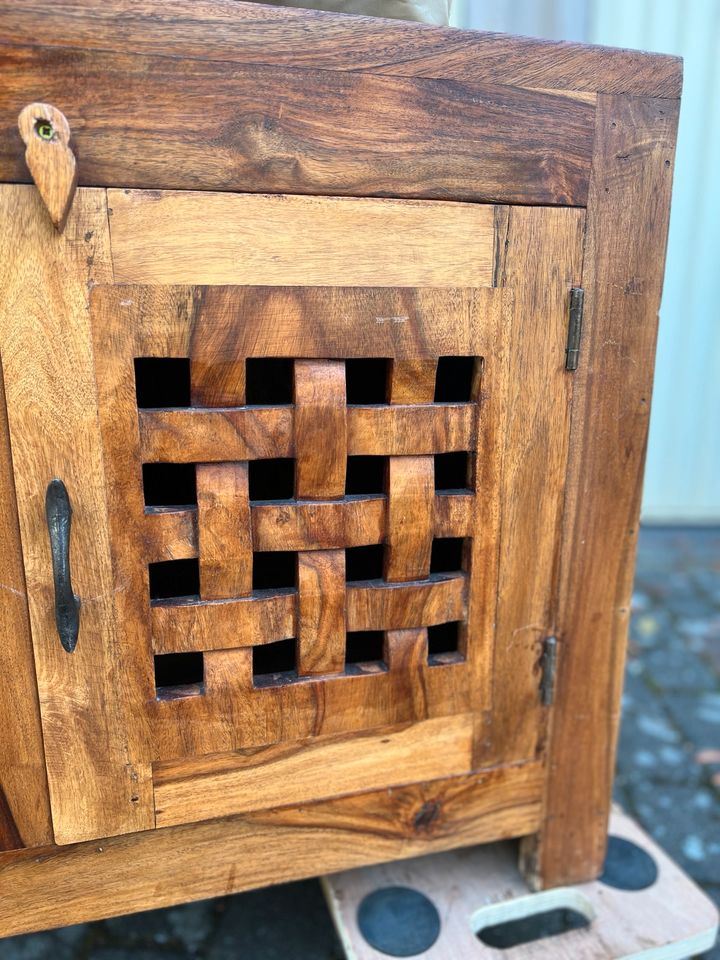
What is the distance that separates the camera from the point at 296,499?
2.75 feet

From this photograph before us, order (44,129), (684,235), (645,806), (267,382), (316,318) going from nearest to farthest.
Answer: (44,129) < (316,318) < (267,382) < (645,806) < (684,235)

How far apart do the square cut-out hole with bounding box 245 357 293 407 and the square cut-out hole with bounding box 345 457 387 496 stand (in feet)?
0.39

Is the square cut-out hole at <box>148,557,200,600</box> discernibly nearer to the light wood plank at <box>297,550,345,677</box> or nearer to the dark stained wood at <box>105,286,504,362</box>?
the light wood plank at <box>297,550,345,677</box>

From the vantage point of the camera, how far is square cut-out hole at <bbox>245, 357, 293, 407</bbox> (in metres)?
0.88

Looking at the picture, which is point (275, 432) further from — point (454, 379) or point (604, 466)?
point (604, 466)

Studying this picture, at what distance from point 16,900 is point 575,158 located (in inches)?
40.6

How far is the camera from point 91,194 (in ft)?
2.32

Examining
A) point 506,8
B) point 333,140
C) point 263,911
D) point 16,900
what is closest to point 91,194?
point 333,140

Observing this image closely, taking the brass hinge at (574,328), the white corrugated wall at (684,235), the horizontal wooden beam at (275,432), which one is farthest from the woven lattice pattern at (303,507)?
the white corrugated wall at (684,235)

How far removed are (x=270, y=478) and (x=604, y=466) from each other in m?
0.41

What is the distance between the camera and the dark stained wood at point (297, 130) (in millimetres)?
691

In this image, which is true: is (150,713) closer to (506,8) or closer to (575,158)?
(575,158)

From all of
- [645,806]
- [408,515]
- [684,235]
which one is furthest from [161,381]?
[684,235]

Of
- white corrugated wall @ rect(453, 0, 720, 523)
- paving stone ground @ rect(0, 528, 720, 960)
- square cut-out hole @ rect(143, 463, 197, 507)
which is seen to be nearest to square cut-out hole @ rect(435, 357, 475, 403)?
square cut-out hole @ rect(143, 463, 197, 507)
